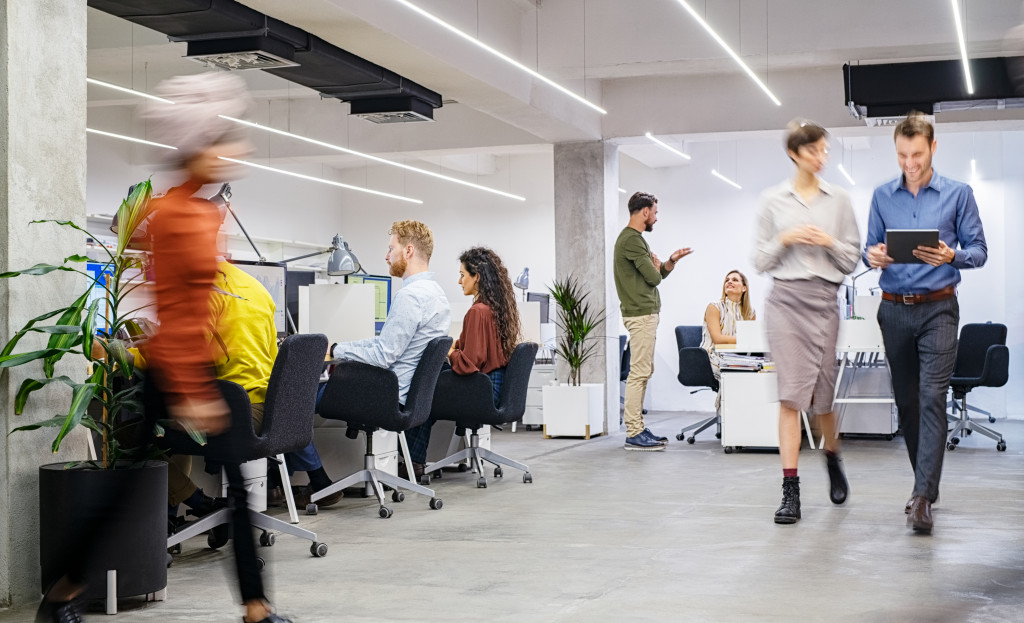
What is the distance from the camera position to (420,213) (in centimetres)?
1514

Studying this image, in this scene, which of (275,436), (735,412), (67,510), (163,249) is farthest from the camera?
(735,412)

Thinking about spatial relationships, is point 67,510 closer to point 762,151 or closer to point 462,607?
point 462,607

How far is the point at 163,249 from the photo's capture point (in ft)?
7.65

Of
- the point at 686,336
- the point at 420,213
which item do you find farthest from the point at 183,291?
the point at 420,213

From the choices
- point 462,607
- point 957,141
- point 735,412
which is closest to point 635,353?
point 735,412

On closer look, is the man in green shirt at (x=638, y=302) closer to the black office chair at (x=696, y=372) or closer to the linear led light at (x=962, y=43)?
the black office chair at (x=696, y=372)

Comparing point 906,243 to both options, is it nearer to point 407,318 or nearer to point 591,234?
point 407,318

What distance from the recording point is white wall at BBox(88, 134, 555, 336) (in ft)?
46.6

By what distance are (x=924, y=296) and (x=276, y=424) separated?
7.87ft

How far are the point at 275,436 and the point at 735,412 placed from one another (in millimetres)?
4277

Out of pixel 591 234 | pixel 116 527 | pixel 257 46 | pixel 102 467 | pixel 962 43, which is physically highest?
pixel 962 43

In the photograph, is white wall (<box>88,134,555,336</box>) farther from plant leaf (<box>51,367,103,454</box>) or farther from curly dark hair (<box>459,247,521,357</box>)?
plant leaf (<box>51,367,103,454</box>)

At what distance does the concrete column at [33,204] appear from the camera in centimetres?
322

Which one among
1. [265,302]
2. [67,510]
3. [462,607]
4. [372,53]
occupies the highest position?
[372,53]
